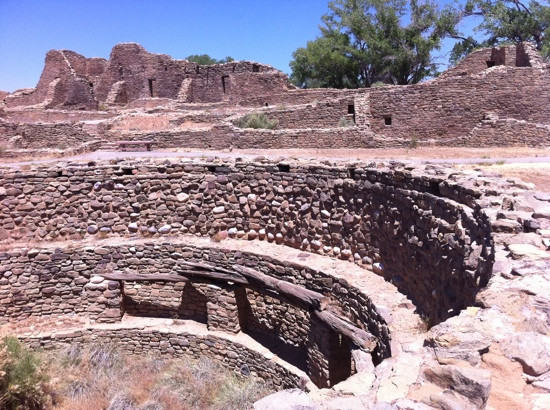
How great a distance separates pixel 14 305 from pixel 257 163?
5.80 metres

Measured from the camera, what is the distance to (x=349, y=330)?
271 inches

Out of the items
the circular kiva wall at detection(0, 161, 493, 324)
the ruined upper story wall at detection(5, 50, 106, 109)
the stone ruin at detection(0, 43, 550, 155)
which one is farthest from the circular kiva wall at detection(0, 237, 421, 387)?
the ruined upper story wall at detection(5, 50, 106, 109)

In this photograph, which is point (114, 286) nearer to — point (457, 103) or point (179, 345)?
point (179, 345)

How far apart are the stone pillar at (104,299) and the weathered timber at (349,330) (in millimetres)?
4338

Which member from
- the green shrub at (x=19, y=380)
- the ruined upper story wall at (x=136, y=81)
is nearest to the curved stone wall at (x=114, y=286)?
the green shrub at (x=19, y=380)

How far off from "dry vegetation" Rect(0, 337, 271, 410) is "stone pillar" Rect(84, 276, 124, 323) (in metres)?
0.63

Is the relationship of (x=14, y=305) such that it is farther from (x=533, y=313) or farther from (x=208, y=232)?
(x=533, y=313)

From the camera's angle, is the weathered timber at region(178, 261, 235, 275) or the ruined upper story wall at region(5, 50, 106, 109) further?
the ruined upper story wall at region(5, 50, 106, 109)

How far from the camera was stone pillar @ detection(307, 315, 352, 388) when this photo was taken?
7.37 metres

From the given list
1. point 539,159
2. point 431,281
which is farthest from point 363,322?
point 539,159

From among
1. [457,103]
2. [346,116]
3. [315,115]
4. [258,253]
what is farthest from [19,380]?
[457,103]

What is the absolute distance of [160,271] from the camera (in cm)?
948

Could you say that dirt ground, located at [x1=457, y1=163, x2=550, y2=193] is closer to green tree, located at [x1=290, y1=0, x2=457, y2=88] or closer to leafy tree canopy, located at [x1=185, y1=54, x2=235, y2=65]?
green tree, located at [x1=290, y1=0, x2=457, y2=88]

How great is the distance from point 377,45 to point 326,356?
30.8 m
